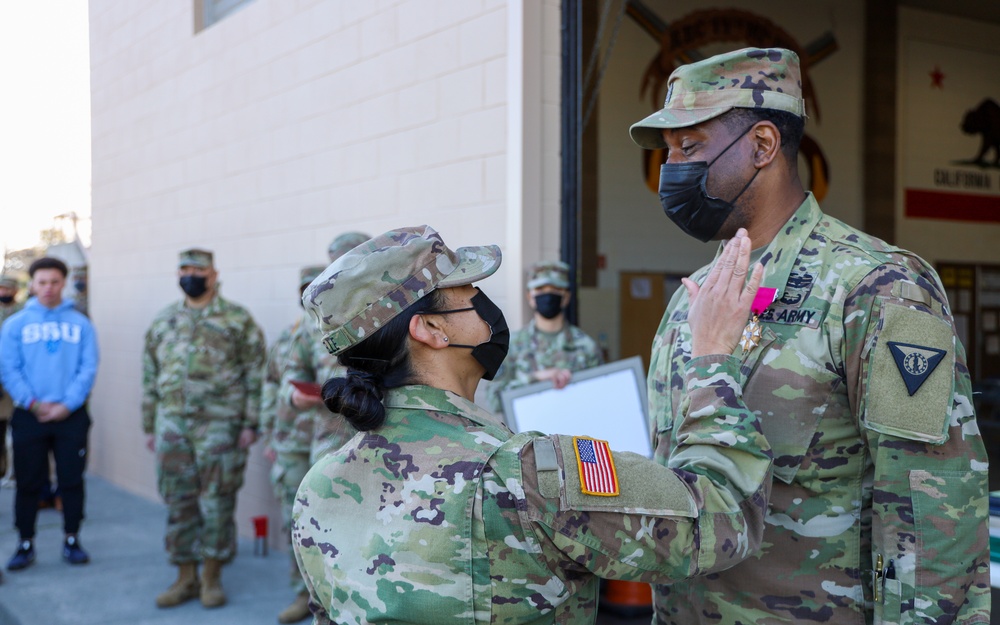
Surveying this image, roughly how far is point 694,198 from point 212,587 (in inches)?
165

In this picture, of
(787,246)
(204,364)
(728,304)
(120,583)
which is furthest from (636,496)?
(120,583)

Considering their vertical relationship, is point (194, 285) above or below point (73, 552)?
above

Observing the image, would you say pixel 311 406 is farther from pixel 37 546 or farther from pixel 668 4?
pixel 668 4

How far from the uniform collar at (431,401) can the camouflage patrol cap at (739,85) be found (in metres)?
0.70

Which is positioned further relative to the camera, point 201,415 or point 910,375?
point 201,415

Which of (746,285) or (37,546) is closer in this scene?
(746,285)

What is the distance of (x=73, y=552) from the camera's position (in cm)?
575

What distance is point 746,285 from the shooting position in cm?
153

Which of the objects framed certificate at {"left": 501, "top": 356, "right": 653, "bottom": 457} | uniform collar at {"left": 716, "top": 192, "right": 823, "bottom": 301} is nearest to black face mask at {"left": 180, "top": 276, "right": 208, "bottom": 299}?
framed certificate at {"left": 501, "top": 356, "right": 653, "bottom": 457}

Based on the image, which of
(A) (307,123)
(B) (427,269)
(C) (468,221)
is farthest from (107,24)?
(B) (427,269)

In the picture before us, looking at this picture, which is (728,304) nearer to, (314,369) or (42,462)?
(314,369)

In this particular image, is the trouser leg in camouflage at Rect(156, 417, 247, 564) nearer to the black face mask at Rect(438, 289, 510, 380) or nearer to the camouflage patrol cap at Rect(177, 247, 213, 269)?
the camouflage patrol cap at Rect(177, 247, 213, 269)

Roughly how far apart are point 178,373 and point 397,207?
1657 millimetres

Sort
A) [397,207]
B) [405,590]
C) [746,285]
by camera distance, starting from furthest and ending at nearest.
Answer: [397,207]
[746,285]
[405,590]
